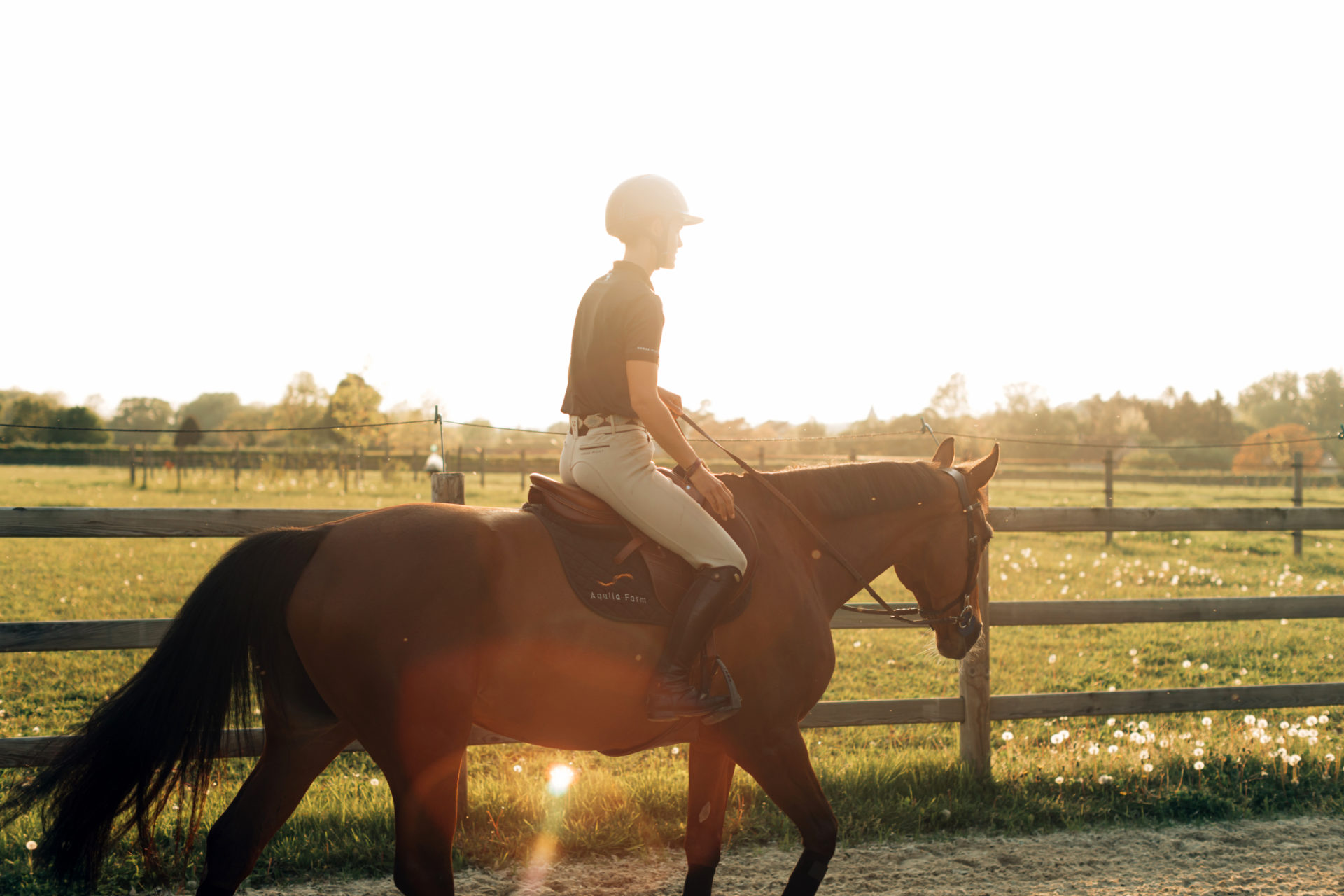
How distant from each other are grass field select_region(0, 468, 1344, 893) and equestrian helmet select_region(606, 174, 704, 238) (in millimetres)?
3201

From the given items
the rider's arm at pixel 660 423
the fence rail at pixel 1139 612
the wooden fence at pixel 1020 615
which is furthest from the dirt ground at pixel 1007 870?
the rider's arm at pixel 660 423

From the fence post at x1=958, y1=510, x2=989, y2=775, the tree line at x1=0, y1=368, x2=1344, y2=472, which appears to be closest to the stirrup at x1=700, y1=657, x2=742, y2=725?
the fence post at x1=958, y1=510, x2=989, y2=775

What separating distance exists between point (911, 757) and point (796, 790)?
2.41 metres

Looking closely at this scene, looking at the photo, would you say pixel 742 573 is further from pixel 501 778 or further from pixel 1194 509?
pixel 1194 509

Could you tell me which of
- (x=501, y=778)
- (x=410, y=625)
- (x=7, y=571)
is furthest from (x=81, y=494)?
(x=410, y=625)

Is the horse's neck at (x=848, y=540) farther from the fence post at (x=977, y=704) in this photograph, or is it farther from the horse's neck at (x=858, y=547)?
the fence post at (x=977, y=704)

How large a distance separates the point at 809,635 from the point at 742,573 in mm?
477

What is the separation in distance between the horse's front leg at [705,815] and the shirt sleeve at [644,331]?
5.76ft

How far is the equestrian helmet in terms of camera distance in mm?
3264

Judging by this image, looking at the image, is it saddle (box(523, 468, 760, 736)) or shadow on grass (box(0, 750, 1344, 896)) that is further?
shadow on grass (box(0, 750, 1344, 896))

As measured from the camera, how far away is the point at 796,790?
3.20 m

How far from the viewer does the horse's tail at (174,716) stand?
2.86m

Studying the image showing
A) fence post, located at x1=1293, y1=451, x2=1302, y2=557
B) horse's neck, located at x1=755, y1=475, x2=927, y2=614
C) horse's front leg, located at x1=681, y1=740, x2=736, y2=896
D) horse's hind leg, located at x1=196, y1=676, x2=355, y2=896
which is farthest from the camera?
fence post, located at x1=1293, y1=451, x2=1302, y2=557

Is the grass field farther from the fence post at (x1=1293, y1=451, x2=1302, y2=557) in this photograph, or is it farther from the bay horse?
the fence post at (x1=1293, y1=451, x2=1302, y2=557)
